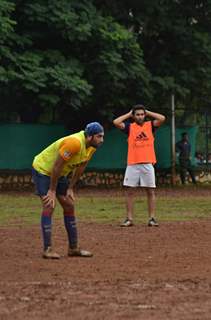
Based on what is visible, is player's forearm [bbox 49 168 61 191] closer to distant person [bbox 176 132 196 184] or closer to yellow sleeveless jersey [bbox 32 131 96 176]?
yellow sleeveless jersey [bbox 32 131 96 176]

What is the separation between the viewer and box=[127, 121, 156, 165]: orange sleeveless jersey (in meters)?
13.4

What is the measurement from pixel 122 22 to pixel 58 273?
16.4 m

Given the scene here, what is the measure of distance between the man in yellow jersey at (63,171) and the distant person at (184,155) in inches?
631

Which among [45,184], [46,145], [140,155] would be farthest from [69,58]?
[45,184]

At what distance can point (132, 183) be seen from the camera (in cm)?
1341

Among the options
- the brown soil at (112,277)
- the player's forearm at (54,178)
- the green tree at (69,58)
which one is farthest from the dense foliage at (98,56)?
the player's forearm at (54,178)

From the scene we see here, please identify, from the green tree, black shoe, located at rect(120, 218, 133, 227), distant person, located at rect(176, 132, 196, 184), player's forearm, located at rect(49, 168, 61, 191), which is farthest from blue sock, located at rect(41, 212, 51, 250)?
distant person, located at rect(176, 132, 196, 184)

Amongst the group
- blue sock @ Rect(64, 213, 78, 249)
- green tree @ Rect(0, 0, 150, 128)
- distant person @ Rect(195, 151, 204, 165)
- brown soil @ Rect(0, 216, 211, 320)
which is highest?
green tree @ Rect(0, 0, 150, 128)

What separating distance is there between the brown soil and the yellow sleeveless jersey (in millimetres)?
1024

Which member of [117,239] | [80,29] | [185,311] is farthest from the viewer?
[80,29]

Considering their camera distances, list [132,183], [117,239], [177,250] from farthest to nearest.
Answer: [132,183] < [117,239] < [177,250]

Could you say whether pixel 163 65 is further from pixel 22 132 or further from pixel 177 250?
pixel 177 250

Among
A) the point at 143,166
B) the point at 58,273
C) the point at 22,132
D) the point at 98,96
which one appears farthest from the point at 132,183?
the point at 22,132

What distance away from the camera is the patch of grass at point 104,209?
14.8m
